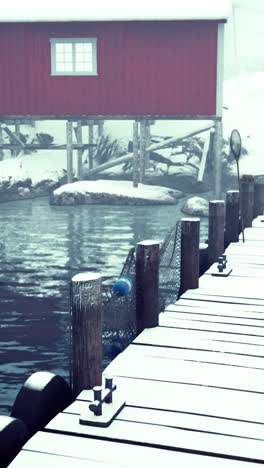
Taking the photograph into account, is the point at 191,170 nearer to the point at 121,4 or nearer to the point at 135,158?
the point at 135,158

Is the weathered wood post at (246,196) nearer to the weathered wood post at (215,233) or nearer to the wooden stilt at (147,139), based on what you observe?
the weathered wood post at (215,233)

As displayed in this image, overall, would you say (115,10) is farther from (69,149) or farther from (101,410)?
(101,410)

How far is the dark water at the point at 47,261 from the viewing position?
324 inches

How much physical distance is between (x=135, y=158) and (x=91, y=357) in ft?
62.1

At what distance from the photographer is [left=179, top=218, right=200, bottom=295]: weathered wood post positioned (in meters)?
7.44

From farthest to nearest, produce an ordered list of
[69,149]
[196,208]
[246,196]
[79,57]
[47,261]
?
[69,149]
[79,57]
[196,208]
[47,261]
[246,196]

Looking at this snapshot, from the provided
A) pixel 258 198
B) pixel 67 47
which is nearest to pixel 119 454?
pixel 258 198

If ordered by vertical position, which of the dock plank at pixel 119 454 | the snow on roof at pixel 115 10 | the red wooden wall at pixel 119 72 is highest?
the snow on roof at pixel 115 10

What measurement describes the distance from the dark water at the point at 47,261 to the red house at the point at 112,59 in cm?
331

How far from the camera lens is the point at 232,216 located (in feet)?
33.9

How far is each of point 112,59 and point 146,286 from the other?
17.5 m

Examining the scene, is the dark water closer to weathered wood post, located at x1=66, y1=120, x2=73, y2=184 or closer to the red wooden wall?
weathered wood post, located at x1=66, y1=120, x2=73, y2=184

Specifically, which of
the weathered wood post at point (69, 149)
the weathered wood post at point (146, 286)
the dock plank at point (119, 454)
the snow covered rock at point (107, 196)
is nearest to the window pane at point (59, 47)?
the weathered wood post at point (69, 149)

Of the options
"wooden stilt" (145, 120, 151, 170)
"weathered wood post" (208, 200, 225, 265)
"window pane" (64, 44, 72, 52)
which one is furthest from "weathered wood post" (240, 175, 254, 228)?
"wooden stilt" (145, 120, 151, 170)
